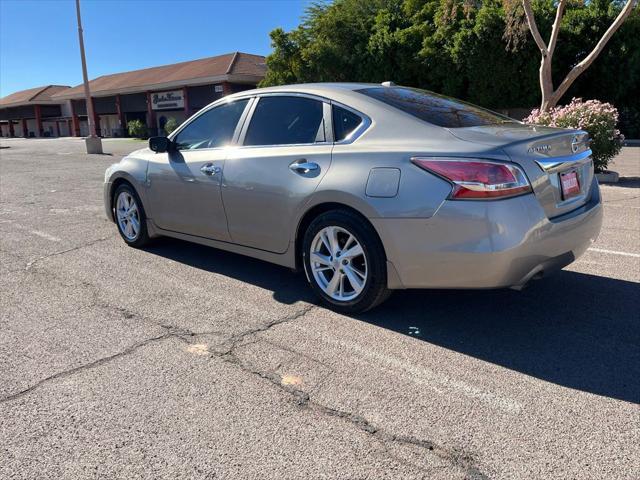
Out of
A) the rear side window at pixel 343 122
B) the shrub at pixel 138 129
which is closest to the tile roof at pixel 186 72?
the shrub at pixel 138 129

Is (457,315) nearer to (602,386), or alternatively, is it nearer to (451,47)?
(602,386)

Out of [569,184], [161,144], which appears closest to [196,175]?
[161,144]

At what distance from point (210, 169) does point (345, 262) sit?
5.28 feet

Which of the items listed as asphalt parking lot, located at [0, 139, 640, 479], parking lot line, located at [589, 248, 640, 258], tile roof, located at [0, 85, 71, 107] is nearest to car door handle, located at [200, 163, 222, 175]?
asphalt parking lot, located at [0, 139, 640, 479]

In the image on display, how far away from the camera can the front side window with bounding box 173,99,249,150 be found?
4855 millimetres

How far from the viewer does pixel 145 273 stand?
516 cm

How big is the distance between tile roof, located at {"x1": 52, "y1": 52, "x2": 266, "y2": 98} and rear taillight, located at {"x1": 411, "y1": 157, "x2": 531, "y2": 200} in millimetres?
35311

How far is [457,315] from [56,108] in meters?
72.7

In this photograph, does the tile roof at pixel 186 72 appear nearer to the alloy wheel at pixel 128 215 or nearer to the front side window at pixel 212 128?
the alloy wheel at pixel 128 215

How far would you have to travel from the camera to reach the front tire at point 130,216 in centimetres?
575

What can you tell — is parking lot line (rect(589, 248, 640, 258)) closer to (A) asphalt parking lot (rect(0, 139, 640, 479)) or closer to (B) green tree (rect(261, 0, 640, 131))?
(A) asphalt parking lot (rect(0, 139, 640, 479))

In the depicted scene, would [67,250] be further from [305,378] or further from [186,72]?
[186,72]

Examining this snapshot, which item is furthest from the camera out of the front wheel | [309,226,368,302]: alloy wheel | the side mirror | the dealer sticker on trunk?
the side mirror

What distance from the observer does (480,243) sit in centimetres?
327
